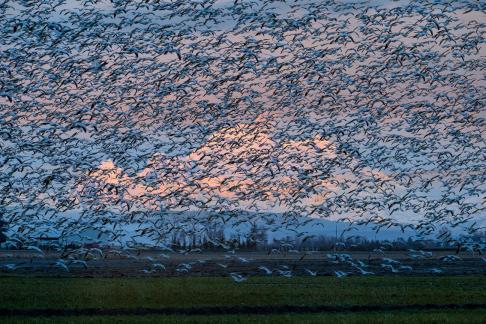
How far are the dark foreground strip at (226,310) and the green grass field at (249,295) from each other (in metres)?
0.88

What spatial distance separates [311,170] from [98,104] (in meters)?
13.4

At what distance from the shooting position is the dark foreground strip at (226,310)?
3509cm

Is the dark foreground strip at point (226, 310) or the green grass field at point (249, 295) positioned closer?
the green grass field at point (249, 295)

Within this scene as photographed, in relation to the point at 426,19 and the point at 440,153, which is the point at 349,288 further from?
the point at 426,19

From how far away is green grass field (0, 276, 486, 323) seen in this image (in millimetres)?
31969

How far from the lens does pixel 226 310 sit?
3606cm

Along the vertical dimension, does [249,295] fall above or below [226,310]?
above

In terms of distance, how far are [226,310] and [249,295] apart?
624 centimetres

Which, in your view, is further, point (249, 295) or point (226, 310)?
point (249, 295)

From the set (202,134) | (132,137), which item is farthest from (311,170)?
(132,137)

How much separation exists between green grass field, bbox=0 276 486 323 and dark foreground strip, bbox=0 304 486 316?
0.88 metres

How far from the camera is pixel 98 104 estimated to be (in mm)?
35281

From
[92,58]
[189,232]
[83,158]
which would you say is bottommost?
[189,232]

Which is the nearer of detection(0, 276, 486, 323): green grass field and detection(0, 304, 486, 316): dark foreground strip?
detection(0, 276, 486, 323): green grass field
